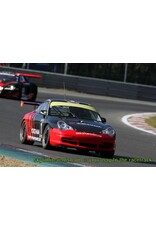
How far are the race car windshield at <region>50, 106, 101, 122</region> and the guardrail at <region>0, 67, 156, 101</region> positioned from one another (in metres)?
20.6

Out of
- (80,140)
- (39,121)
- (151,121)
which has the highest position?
(39,121)

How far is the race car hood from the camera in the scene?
41.5 ft

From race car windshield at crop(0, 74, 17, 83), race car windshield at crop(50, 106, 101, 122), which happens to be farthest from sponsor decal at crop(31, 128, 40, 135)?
race car windshield at crop(0, 74, 17, 83)

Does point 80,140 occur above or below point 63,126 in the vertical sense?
below

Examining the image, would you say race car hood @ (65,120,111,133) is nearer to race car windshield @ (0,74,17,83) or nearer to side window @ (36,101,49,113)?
side window @ (36,101,49,113)

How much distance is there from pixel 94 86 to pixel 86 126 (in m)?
21.6

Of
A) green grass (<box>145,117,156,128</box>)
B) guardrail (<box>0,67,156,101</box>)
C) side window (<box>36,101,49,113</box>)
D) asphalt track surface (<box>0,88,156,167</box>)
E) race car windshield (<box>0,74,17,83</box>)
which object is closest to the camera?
asphalt track surface (<box>0,88,156,167</box>)

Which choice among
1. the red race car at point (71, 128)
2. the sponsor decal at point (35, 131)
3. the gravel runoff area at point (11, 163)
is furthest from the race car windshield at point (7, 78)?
the gravel runoff area at point (11, 163)

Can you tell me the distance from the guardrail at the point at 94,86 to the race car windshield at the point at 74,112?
2057 cm

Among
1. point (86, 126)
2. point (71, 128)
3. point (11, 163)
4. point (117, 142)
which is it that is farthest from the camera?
point (117, 142)

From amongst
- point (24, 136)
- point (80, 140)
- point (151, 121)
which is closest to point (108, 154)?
point (80, 140)

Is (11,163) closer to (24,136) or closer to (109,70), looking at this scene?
(24,136)

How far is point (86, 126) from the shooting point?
Result: 1277 cm
